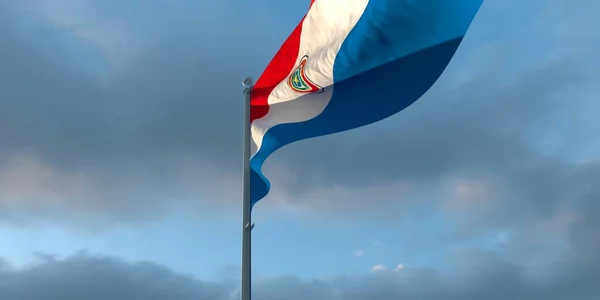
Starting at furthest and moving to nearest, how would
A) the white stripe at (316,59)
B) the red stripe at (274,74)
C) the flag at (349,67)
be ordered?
the red stripe at (274,74) → the white stripe at (316,59) → the flag at (349,67)

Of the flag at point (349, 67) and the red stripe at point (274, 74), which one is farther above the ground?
the red stripe at point (274, 74)

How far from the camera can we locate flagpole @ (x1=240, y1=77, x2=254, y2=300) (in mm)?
16016

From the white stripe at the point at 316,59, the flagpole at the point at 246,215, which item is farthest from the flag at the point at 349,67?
the flagpole at the point at 246,215

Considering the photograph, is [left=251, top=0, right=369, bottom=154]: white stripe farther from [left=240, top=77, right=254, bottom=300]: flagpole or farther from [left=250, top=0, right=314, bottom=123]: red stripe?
[left=240, top=77, right=254, bottom=300]: flagpole

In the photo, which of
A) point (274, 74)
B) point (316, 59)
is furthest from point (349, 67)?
point (274, 74)

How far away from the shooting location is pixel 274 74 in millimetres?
19109

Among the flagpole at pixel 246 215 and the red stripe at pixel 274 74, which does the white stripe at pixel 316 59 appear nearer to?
the red stripe at pixel 274 74

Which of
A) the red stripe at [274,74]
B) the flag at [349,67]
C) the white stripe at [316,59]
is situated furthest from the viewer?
the red stripe at [274,74]

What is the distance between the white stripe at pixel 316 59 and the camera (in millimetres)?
17469

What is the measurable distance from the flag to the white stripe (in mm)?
24

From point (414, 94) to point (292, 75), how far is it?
3.14 metres

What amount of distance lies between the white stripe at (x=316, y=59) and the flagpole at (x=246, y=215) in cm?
80

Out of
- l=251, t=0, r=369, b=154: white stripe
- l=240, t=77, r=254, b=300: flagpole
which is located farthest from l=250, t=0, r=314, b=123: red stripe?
l=240, t=77, r=254, b=300: flagpole

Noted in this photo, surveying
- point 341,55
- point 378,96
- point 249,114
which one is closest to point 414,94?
point 378,96
